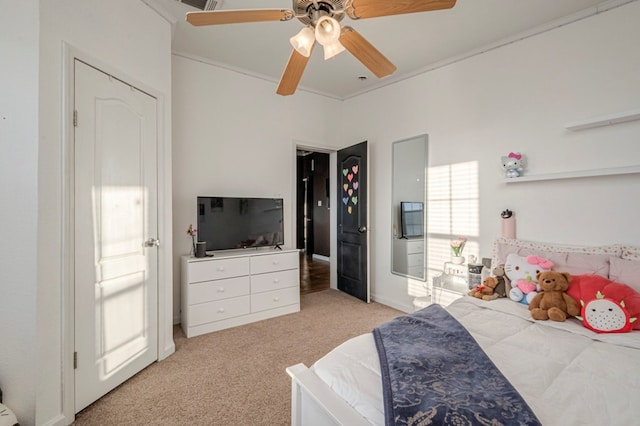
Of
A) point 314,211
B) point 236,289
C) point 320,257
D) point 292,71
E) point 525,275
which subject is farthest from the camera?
point 314,211

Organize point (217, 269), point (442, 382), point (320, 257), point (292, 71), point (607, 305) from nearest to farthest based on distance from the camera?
1. point (442, 382)
2. point (607, 305)
3. point (292, 71)
4. point (217, 269)
5. point (320, 257)

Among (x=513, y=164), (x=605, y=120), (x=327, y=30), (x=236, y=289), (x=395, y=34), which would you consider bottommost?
(x=236, y=289)

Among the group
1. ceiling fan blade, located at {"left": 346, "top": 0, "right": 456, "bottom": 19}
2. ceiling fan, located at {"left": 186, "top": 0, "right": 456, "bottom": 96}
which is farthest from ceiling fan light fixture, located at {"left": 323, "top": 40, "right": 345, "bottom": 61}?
ceiling fan blade, located at {"left": 346, "top": 0, "right": 456, "bottom": 19}

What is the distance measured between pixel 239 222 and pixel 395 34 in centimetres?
244

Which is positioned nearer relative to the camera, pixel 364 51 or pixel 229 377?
pixel 364 51

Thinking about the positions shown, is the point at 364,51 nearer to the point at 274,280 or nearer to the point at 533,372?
the point at 533,372

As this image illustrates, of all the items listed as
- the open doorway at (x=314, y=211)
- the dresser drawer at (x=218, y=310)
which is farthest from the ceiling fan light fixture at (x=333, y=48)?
the open doorway at (x=314, y=211)

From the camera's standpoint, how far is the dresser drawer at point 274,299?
329cm

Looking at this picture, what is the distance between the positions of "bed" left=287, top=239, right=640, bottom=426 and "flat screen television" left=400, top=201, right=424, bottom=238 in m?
1.68

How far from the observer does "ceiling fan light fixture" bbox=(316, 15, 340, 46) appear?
142 centimetres

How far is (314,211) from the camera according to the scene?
758cm

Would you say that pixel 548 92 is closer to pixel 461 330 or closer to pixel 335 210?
pixel 461 330

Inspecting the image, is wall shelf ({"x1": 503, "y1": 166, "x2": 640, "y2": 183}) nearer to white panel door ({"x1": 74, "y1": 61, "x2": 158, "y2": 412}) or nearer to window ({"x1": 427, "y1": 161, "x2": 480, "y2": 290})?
window ({"x1": 427, "y1": 161, "x2": 480, "y2": 290})

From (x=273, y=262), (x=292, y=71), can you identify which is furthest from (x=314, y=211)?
(x=292, y=71)
